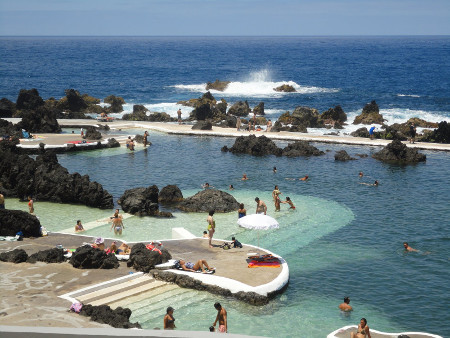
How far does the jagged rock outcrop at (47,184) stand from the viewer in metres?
35.3

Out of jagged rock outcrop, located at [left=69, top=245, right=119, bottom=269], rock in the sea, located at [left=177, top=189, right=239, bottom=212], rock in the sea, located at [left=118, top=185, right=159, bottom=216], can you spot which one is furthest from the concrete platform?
jagged rock outcrop, located at [left=69, top=245, right=119, bottom=269]

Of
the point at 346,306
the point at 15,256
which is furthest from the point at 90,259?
the point at 346,306

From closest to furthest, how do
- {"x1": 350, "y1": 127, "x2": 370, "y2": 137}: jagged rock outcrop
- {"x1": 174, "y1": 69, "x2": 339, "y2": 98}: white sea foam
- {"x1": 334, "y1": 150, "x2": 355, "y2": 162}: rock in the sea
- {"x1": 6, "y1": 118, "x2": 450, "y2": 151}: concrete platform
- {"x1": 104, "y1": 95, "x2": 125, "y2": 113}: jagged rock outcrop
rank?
1. {"x1": 334, "y1": 150, "x2": 355, "y2": 162}: rock in the sea
2. {"x1": 6, "y1": 118, "x2": 450, "y2": 151}: concrete platform
3. {"x1": 350, "y1": 127, "x2": 370, "y2": 137}: jagged rock outcrop
4. {"x1": 104, "y1": 95, "x2": 125, "y2": 113}: jagged rock outcrop
5. {"x1": 174, "y1": 69, "x2": 339, "y2": 98}: white sea foam

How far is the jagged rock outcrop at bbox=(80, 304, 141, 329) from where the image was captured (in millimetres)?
18047

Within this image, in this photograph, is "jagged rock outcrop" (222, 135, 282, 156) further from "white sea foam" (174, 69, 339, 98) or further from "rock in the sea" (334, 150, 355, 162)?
"white sea foam" (174, 69, 339, 98)

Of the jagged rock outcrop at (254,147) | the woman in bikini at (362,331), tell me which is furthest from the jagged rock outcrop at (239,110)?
the woman in bikini at (362,331)

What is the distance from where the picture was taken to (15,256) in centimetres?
2331

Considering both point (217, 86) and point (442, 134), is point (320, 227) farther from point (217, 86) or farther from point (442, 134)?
point (217, 86)

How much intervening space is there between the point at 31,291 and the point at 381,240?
665 inches

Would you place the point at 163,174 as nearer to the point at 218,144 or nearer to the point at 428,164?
A: the point at 218,144

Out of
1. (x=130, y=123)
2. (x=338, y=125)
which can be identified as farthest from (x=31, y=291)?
(x=338, y=125)

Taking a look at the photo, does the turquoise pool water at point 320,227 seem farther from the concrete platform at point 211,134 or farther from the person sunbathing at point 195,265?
the concrete platform at point 211,134

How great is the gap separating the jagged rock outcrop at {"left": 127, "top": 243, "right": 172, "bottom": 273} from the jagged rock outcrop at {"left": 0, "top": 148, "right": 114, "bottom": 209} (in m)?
11.8

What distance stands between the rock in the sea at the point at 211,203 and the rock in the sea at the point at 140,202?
192 cm
